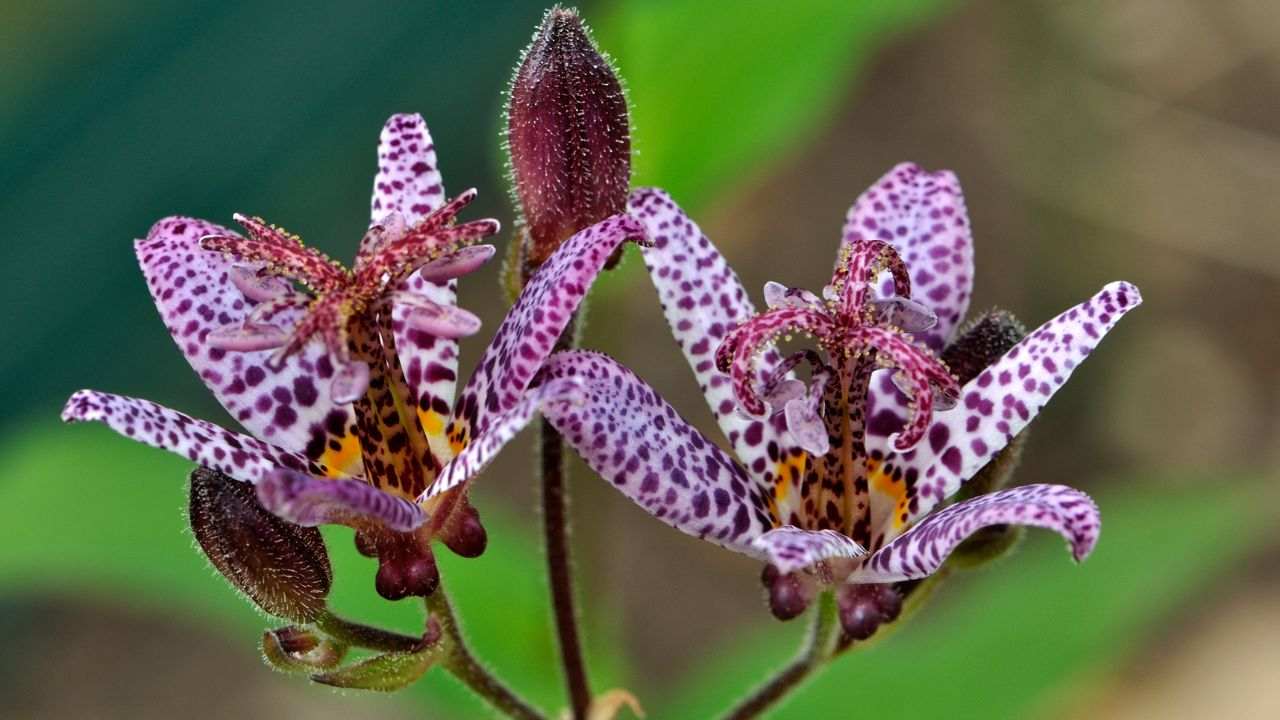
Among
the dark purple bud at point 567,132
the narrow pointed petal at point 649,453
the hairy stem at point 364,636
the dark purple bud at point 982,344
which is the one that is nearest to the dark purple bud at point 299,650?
the hairy stem at point 364,636

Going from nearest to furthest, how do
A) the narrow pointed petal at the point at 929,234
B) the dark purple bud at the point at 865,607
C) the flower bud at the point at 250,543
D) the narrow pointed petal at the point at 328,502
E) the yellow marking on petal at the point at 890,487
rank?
the narrow pointed petal at the point at 328,502 < the flower bud at the point at 250,543 < the dark purple bud at the point at 865,607 < the yellow marking on petal at the point at 890,487 < the narrow pointed petal at the point at 929,234

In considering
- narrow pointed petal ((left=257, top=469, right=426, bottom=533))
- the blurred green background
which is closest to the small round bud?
narrow pointed petal ((left=257, top=469, right=426, bottom=533))

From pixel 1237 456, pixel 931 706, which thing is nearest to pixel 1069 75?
pixel 1237 456

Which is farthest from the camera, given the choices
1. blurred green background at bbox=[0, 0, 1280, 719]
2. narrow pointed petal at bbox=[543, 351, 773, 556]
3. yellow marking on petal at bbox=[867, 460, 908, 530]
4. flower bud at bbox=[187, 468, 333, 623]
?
blurred green background at bbox=[0, 0, 1280, 719]

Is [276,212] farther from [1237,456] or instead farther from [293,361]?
[1237,456]

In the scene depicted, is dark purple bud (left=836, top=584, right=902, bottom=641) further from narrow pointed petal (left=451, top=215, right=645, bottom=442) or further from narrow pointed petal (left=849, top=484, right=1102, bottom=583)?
narrow pointed petal (left=451, top=215, right=645, bottom=442)

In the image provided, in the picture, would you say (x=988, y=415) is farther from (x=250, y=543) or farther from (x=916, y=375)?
(x=250, y=543)


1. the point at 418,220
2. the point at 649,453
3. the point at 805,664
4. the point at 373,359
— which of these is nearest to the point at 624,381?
the point at 649,453

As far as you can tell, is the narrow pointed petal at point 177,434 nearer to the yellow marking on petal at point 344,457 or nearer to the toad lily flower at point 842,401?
the yellow marking on petal at point 344,457
